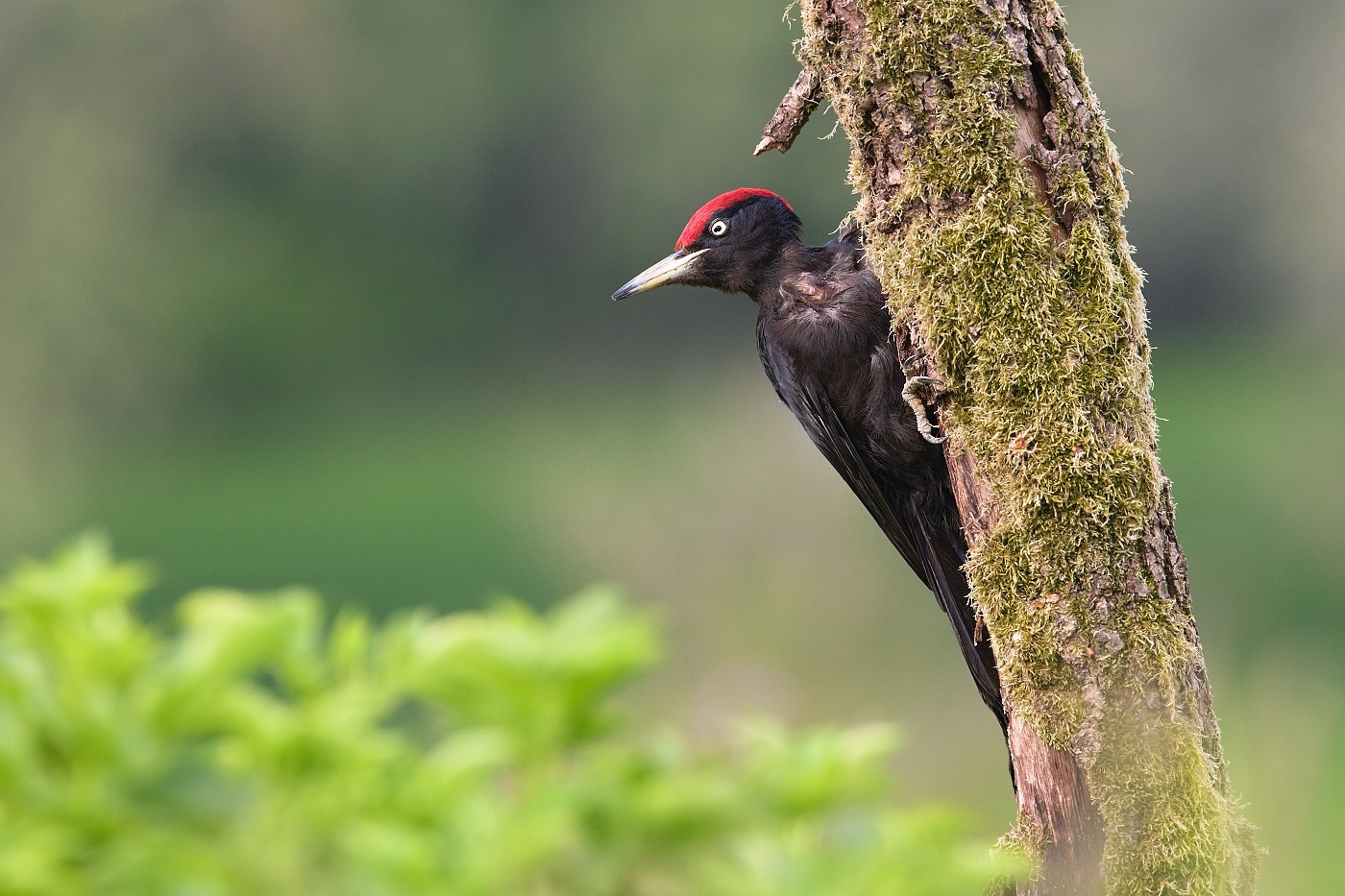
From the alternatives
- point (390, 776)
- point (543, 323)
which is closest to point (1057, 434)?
point (390, 776)

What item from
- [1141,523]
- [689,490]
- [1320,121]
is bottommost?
[1141,523]

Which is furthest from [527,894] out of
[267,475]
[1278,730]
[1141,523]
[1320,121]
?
[267,475]

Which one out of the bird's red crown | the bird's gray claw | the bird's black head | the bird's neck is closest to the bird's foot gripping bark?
the bird's gray claw

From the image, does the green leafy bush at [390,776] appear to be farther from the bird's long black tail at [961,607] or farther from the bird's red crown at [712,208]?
the bird's red crown at [712,208]

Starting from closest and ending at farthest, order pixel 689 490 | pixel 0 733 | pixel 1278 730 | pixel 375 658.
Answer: pixel 0 733
pixel 375 658
pixel 1278 730
pixel 689 490

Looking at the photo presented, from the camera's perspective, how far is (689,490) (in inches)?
303

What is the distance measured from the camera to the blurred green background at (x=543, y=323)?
264 inches

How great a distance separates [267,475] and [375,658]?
20186mm

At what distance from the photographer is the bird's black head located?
400 cm

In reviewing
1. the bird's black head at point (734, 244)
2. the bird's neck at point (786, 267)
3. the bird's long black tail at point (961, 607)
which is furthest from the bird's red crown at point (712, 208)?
the bird's long black tail at point (961, 607)

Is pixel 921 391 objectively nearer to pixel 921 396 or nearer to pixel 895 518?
pixel 921 396

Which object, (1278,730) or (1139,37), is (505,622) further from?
(1139,37)

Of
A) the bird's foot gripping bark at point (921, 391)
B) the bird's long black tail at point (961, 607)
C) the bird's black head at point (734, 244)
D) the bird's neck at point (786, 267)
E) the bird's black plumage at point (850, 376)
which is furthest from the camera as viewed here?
the bird's black head at point (734, 244)

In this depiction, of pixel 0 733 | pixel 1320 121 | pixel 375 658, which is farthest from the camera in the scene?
pixel 1320 121
